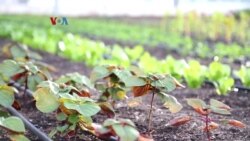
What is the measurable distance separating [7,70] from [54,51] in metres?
3.41

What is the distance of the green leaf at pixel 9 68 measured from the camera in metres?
2.80

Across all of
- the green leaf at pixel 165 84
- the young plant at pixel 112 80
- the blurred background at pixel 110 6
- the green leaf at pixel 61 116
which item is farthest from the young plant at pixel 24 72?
the blurred background at pixel 110 6

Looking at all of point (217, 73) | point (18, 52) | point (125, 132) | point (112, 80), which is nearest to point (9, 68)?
point (112, 80)

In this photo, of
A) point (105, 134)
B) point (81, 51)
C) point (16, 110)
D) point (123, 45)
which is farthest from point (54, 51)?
point (105, 134)

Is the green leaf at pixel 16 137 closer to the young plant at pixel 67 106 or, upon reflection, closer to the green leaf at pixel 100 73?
the young plant at pixel 67 106

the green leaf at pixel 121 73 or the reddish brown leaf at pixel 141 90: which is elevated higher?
the green leaf at pixel 121 73

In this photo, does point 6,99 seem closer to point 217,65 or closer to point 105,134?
point 105,134

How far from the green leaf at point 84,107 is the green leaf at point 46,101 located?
0.11 metres

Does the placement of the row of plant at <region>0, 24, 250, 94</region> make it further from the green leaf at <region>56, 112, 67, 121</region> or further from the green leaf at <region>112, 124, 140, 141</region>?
the green leaf at <region>112, 124, 140, 141</region>

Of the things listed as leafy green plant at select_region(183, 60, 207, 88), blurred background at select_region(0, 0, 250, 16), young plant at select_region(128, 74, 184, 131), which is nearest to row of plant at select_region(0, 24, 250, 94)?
leafy green plant at select_region(183, 60, 207, 88)

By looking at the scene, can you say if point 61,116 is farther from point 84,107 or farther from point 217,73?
point 217,73

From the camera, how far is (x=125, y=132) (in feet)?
5.90

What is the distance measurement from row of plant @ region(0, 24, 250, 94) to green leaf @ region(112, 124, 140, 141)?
70.7 inches

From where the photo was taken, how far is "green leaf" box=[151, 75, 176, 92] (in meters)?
2.26
